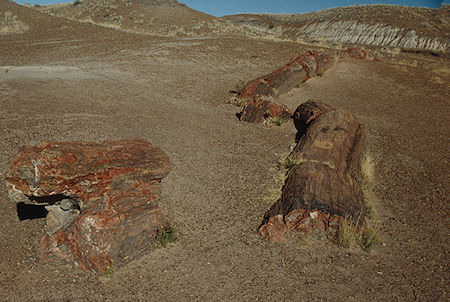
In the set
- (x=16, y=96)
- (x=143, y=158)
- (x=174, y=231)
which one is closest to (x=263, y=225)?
(x=174, y=231)

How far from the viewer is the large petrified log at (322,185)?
5.19 metres

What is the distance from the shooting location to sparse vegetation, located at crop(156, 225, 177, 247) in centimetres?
498

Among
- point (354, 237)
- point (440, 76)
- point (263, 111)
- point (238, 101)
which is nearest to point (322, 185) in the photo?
point (354, 237)

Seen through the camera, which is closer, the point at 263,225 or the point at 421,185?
the point at 263,225

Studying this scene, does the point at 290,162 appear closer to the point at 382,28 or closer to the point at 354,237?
the point at 354,237

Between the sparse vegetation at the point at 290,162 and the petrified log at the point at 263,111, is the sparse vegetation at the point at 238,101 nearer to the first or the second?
the petrified log at the point at 263,111

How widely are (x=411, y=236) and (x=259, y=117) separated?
6.08 metres

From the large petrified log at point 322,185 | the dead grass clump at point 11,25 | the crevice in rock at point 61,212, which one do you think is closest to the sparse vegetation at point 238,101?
the large petrified log at point 322,185

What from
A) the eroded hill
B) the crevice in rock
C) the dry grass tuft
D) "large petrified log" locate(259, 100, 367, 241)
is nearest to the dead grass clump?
the crevice in rock

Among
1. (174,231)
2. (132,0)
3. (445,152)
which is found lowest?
(174,231)

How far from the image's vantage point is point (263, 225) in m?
5.36

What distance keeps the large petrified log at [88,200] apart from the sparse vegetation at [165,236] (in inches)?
2.5

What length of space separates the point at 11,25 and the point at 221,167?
81.4 feet

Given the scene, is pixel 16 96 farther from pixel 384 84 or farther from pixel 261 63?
pixel 384 84
